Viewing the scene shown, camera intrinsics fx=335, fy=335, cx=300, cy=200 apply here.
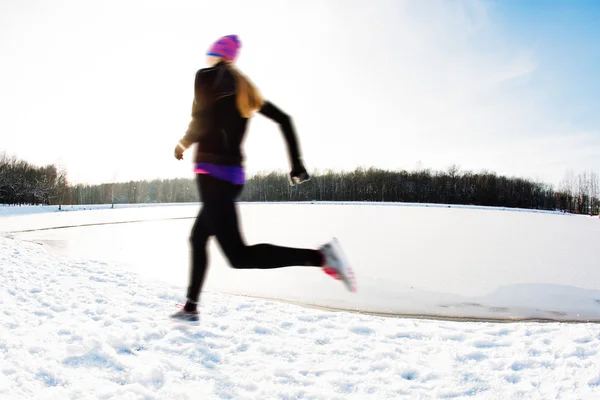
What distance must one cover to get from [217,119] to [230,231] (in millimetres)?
547

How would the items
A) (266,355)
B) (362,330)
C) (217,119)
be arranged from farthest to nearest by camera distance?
1. (362,330)
2. (266,355)
3. (217,119)

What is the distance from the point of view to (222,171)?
5.27ft

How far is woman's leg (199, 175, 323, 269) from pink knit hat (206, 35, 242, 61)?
2.00 feet

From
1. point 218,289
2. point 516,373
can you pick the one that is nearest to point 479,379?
point 516,373

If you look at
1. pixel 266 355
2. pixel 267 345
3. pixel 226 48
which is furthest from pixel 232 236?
pixel 267 345

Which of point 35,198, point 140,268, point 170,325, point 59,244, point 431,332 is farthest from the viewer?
point 35,198

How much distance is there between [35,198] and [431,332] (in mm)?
61138

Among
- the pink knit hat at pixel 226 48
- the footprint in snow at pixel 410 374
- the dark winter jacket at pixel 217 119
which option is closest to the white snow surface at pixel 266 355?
the footprint in snow at pixel 410 374

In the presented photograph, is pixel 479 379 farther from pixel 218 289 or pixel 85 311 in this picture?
pixel 218 289

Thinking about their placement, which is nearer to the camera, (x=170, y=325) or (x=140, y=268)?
(x=170, y=325)

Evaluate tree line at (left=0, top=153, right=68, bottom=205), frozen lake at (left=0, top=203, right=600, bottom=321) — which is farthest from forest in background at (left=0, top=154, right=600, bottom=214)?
frozen lake at (left=0, top=203, right=600, bottom=321)

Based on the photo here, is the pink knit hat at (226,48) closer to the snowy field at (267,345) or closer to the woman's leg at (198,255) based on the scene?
the woman's leg at (198,255)

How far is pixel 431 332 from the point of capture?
2943 mm

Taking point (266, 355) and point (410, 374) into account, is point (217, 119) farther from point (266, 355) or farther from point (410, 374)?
point (410, 374)
